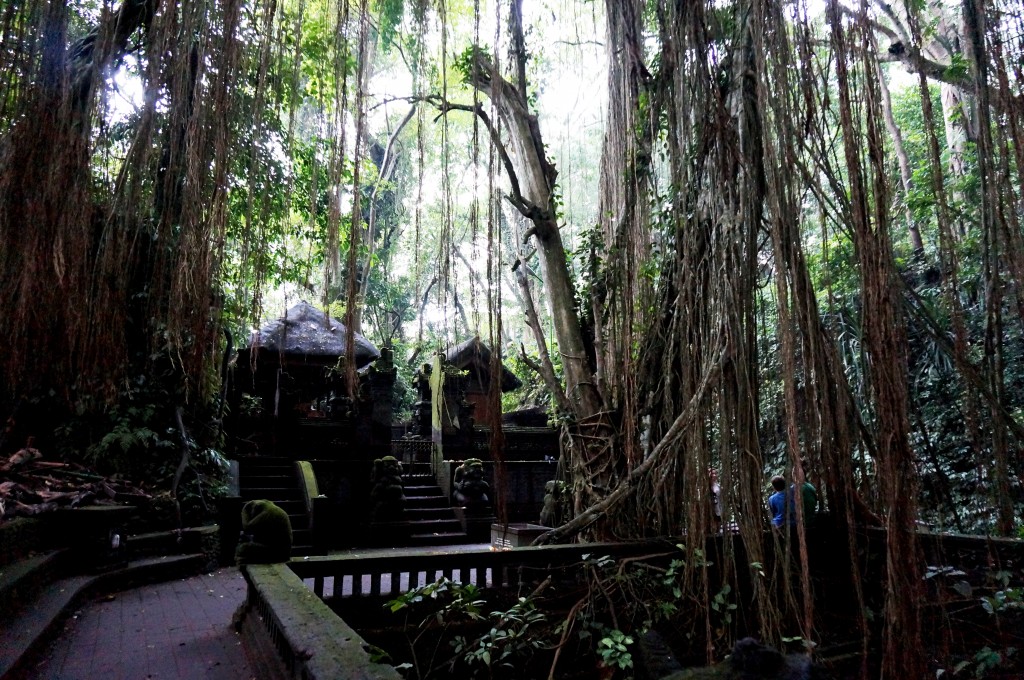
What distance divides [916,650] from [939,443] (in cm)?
566

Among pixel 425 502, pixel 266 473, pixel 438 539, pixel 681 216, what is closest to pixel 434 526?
pixel 438 539

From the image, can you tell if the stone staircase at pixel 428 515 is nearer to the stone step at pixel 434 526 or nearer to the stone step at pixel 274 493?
the stone step at pixel 434 526

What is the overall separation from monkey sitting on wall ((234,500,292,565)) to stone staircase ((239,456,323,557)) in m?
3.43

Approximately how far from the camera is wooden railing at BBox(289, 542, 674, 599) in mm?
3492

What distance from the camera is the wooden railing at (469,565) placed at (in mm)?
3492

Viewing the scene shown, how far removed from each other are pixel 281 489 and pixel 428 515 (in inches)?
74.8

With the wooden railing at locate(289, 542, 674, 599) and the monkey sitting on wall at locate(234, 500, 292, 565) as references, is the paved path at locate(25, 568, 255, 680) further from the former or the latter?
the wooden railing at locate(289, 542, 674, 599)

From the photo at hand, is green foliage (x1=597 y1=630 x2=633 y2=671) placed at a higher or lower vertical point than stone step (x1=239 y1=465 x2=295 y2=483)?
lower

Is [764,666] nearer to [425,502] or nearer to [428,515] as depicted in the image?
[428,515]

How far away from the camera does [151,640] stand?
368 cm

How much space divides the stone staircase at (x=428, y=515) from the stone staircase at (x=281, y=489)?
1330 millimetres

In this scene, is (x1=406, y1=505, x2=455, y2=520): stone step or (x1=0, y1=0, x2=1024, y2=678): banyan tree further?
(x1=406, y1=505, x2=455, y2=520): stone step

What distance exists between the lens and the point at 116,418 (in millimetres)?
7086

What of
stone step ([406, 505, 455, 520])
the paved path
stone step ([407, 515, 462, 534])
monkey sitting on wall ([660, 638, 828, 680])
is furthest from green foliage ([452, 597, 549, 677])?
stone step ([406, 505, 455, 520])
